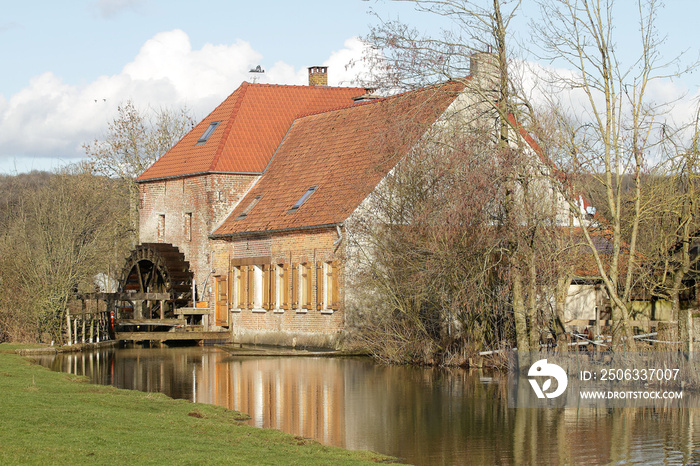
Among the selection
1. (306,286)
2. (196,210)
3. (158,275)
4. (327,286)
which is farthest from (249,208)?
(327,286)

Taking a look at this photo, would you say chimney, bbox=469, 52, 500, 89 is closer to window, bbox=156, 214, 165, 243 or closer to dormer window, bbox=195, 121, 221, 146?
dormer window, bbox=195, 121, 221, 146

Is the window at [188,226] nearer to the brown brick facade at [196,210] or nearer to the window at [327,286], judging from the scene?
the brown brick facade at [196,210]

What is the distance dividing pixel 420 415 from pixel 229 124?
23050 mm

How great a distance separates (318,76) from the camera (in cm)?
4238

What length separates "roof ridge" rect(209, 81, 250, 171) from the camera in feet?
113

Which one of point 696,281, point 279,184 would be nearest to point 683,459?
point 696,281

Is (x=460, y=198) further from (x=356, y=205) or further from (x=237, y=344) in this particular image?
(x=237, y=344)

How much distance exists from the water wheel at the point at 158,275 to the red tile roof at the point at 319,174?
2.28 m

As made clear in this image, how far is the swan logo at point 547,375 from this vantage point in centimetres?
1809

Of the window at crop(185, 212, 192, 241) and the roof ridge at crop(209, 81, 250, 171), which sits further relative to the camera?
the window at crop(185, 212, 192, 241)

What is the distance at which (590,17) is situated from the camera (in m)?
18.1

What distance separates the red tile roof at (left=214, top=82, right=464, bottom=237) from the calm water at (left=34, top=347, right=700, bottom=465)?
5309 millimetres

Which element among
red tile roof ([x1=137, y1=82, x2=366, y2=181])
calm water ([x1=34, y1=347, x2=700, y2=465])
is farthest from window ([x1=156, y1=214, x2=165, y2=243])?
calm water ([x1=34, y1=347, x2=700, y2=465])

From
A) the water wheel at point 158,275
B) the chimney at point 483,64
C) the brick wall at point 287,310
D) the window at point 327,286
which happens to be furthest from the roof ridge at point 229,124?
the chimney at point 483,64
